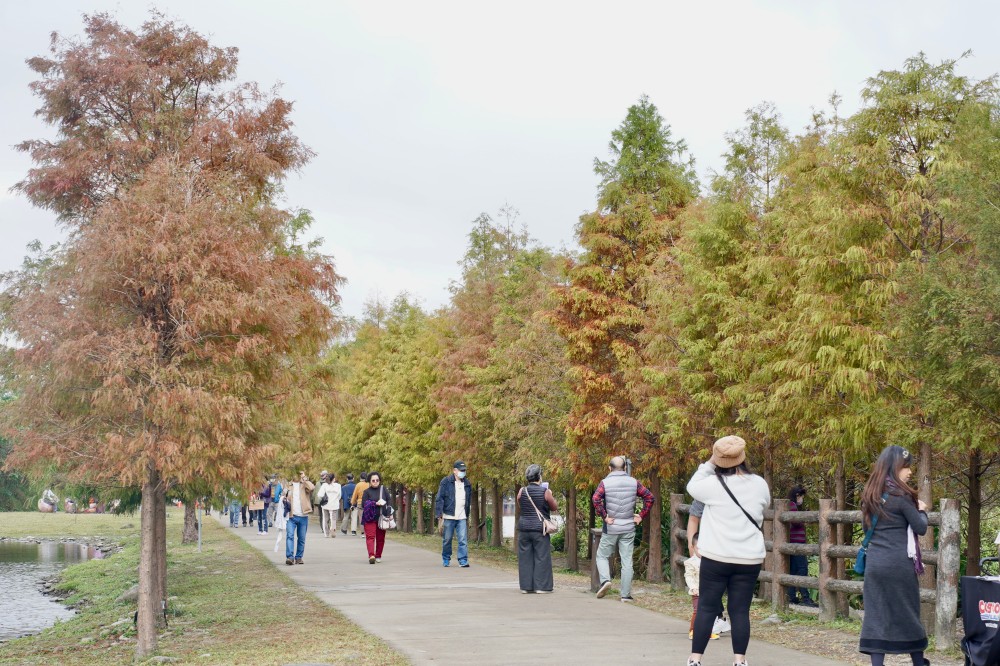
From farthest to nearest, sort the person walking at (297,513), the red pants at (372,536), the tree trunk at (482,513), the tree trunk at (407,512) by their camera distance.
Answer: the tree trunk at (407,512), the tree trunk at (482,513), the red pants at (372,536), the person walking at (297,513)

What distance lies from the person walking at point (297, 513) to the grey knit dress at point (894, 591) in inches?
599

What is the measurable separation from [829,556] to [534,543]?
466cm

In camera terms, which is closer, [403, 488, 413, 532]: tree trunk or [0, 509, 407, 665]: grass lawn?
[0, 509, 407, 665]: grass lawn

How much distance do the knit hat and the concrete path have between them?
2112mm

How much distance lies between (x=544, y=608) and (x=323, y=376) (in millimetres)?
A: 5383

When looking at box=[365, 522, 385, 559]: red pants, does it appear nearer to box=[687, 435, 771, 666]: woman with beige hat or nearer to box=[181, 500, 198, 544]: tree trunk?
box=[687, 435, 771, 666]: woman with beige hat

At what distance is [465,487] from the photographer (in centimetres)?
2161

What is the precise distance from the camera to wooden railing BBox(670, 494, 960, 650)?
10.4 meters

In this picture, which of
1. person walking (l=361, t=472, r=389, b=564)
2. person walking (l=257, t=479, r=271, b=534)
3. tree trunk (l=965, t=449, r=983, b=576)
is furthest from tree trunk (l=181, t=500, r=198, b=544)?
tree trunk (l=965, t=449, r=983, b=576)

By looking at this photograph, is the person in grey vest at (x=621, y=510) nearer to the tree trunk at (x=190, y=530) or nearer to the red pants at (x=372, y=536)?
the red pants at (x=372, y=536)

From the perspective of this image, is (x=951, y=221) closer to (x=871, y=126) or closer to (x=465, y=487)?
(x=871, y=126)

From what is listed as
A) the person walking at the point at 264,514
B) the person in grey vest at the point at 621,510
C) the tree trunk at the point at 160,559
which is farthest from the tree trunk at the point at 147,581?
the person walking at the point at 264,514

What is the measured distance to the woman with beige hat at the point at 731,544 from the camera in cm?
839

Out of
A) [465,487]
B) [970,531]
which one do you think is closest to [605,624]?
[970,531]
